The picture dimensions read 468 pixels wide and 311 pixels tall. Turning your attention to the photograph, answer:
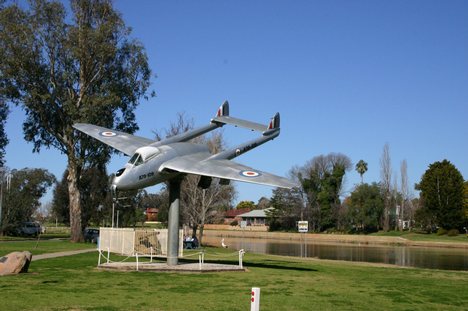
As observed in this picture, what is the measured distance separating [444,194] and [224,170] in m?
73.4

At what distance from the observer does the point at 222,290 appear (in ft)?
53.1

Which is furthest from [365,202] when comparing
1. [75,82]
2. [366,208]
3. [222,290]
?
[222,290]

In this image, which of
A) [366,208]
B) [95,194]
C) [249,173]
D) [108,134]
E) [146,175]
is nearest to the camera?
[249,173]

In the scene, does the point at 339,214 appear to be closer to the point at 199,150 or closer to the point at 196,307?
the point at 199,150

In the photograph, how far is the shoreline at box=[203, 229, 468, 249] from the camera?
226ft

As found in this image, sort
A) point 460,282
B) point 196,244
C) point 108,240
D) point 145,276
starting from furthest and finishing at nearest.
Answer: point 196,244 → point 108,240 → point 460,282 → point 145,276

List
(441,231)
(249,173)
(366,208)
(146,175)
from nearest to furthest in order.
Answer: (249,173) → (146,175) → (441,231) → (366,208)

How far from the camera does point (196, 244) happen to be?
145 ft

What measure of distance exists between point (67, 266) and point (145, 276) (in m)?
5.22

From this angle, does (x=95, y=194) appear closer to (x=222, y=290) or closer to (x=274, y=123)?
(x=274, y=123)

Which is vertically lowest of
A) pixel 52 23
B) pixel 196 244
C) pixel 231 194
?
pixel 196 244

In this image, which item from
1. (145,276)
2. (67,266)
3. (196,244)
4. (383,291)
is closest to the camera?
(383,291)

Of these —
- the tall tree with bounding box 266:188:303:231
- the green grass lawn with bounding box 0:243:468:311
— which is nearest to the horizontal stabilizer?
the green grass lawn with bounding box 0:243:468:311

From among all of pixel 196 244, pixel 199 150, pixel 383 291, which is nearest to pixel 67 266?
pixel 199 150
